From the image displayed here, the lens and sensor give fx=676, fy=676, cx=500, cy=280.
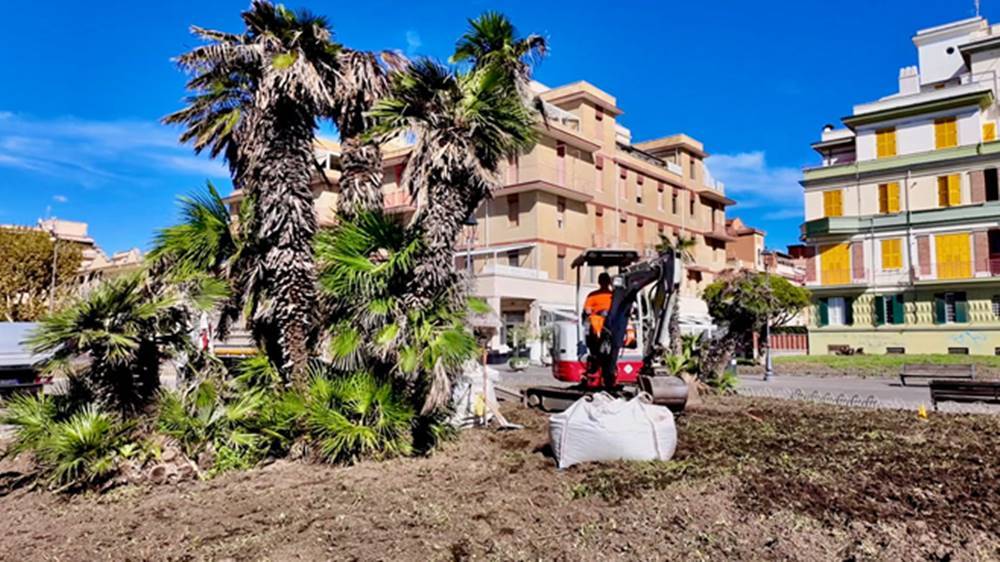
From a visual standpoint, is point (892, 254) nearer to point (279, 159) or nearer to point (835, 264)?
point (835, 264)

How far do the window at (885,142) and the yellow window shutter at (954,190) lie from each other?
327 centimetres

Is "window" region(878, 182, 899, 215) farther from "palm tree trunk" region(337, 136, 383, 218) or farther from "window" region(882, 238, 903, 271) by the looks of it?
"palm tree trunk" region(337, 136, 383, 218)

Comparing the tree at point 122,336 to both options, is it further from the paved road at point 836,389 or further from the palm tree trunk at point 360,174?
the paved road at point 836,389

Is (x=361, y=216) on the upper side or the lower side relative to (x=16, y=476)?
upper

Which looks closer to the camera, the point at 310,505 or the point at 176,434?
the point at 310,505

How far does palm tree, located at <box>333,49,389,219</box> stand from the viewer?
11195mm

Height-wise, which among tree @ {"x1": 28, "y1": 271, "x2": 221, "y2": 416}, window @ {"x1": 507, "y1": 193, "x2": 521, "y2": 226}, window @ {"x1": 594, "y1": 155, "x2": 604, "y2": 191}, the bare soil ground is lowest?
the bare soil ground

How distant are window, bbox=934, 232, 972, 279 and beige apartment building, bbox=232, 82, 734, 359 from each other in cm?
1293

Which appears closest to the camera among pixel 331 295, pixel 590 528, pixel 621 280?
pixel 590 528

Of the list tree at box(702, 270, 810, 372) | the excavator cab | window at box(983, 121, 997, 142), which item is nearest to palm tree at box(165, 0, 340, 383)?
the excavator cab

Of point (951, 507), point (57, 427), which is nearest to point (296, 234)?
point (57, 427)

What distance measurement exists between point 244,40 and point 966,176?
128 feet

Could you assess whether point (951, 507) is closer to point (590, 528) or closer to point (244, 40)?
point (590, 528)

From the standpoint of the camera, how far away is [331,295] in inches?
371
